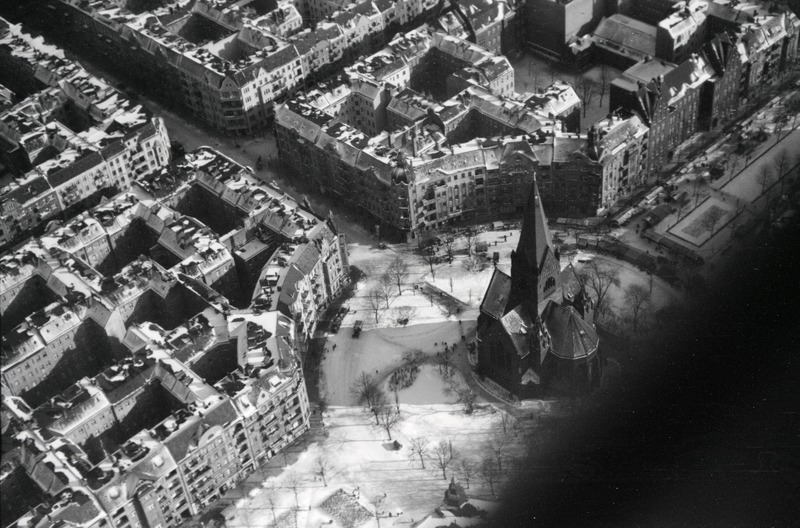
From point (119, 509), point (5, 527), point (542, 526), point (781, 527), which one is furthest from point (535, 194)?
point (5, 527)

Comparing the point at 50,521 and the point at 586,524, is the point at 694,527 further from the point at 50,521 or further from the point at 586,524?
the point at 50,521

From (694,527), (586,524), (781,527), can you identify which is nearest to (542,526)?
(586,524)

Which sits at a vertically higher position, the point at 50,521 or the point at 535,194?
→ the point at 535,194

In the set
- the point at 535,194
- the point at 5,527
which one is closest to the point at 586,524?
the point at 535,194

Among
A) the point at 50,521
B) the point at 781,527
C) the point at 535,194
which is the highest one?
the point at 535,194

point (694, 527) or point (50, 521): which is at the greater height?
point (50, 521)

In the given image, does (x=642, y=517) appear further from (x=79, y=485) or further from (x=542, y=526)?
(x=79, y=485)

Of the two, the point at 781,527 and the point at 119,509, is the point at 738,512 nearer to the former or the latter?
the point at 781,527
